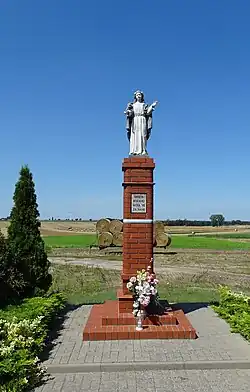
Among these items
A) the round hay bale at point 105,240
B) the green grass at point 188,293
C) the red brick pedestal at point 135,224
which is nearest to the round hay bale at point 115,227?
Answer: the round hay bale at point 105,240

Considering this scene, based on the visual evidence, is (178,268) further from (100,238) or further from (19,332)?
(19,332)

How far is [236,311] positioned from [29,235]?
5.96m

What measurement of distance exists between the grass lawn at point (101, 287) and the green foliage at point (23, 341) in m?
2.70

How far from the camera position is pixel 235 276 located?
58.4ft

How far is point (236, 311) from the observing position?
30.2 ft

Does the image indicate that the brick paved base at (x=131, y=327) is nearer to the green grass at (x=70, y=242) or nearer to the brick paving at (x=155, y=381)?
the brick paving at (x=155, y=381)

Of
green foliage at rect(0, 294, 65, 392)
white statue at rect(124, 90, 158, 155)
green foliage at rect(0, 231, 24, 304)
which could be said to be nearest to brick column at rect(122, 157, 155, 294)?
white statue at rect(124, 90, 158, 155)

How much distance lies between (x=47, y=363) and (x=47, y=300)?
3.05m

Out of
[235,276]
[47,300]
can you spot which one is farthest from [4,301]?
[235,276]

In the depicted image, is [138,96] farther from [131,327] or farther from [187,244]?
[187,244]

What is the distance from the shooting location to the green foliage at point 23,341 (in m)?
5.56

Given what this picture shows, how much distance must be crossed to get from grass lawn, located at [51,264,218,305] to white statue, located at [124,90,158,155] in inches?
199

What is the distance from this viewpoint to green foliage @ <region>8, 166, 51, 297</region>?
36.8ft

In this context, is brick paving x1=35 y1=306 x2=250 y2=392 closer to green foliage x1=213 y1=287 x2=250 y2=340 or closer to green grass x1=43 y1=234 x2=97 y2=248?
green foliage x1=213 y1=287 x2=250 y2=340
